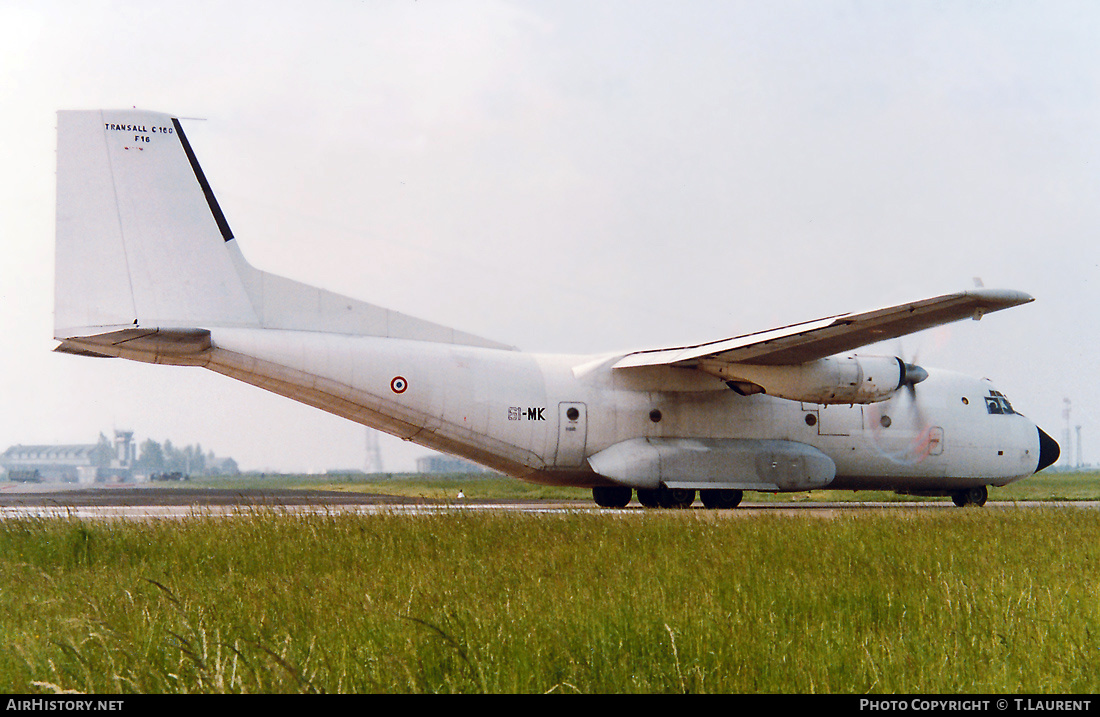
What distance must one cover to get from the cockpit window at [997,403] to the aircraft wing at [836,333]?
5.86 meters

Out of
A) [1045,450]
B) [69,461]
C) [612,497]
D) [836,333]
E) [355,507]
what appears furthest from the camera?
[69,461]

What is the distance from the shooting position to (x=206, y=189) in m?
16.7

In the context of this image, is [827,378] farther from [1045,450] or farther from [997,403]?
[1045,450]

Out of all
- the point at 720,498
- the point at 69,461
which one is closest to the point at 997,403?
the point at 720,498

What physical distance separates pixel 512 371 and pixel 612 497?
4200 millimetres

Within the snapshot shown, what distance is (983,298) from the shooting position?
50.2ft

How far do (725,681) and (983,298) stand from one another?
41.5 ft

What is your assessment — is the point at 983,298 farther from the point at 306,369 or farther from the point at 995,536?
the point at 306,369

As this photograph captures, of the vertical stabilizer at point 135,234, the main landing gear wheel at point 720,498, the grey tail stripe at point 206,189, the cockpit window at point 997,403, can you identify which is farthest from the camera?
the cockpit window at point 997,403

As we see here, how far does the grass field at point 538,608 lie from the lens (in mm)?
4637

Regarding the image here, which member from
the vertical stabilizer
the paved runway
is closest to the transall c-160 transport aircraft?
the vertical stabilizer

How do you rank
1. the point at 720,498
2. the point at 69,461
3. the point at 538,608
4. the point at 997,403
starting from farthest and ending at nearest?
the point at 69,461 < the point at 997,403 < the point at 720,498 < the point at 538,608

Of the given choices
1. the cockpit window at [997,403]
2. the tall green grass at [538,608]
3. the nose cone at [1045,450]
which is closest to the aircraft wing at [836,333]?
the tall green grass at [538,608]

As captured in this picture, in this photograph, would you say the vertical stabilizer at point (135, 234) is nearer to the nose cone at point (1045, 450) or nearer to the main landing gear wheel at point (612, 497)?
the main landing gear wheel at point (612, 497)
